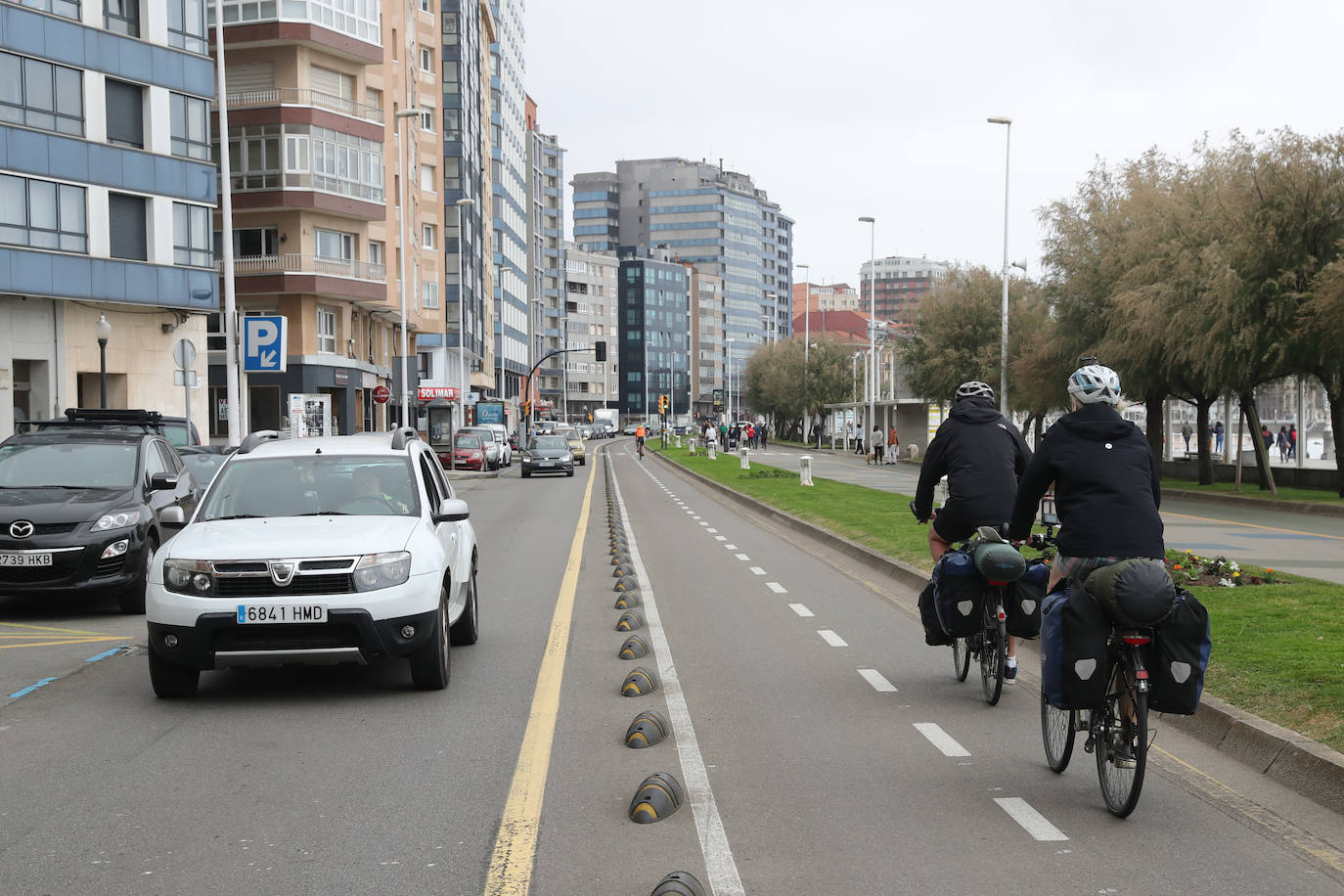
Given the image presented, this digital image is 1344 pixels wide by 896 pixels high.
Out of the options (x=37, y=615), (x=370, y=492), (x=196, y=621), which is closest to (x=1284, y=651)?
(x=370, y=492)

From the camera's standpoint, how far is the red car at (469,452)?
185 ft

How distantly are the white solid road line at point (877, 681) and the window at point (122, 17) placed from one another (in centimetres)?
3528

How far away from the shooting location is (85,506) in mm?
12109

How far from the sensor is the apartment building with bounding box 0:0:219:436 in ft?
114

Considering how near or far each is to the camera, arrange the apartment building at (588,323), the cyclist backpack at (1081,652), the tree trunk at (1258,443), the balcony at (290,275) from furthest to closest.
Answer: the apartment building at (588,323) → the balcony at (290,275) → the tree trunk at (1258,443) → the cyclist backpack at (1081,652)

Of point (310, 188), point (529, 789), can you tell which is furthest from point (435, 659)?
point (310, 188)

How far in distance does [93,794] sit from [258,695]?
7.73ft

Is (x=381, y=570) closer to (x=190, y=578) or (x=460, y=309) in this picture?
(x=190, y=578)

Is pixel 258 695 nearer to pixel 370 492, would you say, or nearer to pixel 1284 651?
pixel 370 492

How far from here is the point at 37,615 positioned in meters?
12.4

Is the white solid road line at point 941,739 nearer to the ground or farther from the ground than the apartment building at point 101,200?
nearer to the ground

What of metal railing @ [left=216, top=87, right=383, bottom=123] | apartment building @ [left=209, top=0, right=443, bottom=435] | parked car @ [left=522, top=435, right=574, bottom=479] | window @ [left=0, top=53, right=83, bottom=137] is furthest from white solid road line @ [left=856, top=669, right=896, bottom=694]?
metal railing @ [left=216, top=87, right=383, bottom=123]

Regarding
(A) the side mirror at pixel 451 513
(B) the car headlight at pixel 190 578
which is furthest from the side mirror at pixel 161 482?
(B) the car headlight at pixel 190 578

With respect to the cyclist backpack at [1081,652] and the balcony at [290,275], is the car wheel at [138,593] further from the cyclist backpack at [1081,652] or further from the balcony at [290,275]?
the balcony at [290,275]
